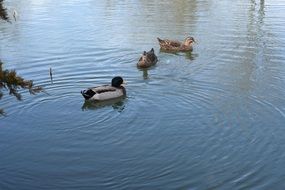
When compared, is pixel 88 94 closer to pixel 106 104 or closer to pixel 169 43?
pixel 106 104

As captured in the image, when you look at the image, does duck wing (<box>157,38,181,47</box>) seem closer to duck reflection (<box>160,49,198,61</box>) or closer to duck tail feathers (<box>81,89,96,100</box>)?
duck reflection (<box>160,49,198,61</box>)

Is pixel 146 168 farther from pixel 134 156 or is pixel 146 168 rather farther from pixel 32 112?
pixel 32 112

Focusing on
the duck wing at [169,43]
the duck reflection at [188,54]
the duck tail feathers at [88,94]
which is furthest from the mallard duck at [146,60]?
the duck tail feathers at [88,94]

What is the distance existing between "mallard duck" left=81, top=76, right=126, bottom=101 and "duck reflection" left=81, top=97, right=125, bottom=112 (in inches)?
4.4

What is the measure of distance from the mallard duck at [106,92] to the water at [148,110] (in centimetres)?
28

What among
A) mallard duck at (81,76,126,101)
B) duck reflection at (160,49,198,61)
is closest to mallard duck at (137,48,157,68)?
duck reflection at (160,49,198,61)

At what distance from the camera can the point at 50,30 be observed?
25.8 meters

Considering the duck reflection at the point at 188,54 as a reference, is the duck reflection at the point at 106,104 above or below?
below

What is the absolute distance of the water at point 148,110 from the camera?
11195mm

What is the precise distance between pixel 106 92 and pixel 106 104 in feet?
1.19

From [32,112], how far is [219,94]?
5.47 m

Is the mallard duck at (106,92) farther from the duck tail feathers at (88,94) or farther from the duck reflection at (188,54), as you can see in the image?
the duck reflection at (188,54)

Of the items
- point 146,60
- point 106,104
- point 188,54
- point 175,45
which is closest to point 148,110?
point 106,104

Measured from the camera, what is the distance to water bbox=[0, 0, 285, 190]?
36.7 feet
